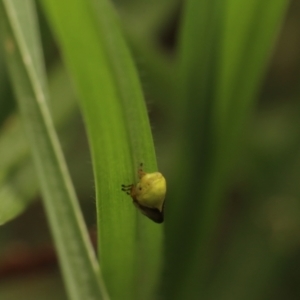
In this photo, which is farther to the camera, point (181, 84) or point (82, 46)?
point (181, 84)

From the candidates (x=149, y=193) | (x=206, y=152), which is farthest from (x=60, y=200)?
(x=206, y=152)

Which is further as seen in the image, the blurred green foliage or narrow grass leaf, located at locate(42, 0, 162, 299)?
the blurred green foliage

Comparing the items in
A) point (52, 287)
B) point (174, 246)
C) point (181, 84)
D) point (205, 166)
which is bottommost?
point (52, 287)

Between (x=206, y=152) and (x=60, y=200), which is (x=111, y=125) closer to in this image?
(x=60, y=200)

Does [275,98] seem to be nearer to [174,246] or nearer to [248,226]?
[248,226]

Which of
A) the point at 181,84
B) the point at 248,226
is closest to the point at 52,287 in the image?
the point at 248,226
